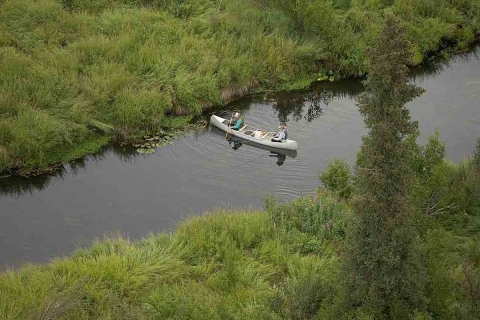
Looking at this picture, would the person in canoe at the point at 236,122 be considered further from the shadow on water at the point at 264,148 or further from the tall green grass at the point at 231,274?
the tall green grass at the point at 231,274

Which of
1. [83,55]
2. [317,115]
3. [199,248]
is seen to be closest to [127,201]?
[199,248]

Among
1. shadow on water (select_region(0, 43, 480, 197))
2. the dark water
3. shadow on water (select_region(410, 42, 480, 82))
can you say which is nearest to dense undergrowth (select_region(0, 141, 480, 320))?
the dark water

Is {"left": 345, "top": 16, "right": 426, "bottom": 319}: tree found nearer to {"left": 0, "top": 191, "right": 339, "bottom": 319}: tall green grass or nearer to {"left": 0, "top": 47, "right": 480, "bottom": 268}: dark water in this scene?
{"left": 0, "top": 191, "right": 339, "bottom": 319}: tall green grass

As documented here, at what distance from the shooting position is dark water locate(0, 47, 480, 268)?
1770 centimetres

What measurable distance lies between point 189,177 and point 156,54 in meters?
7.45

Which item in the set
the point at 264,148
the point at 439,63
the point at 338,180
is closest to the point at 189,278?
the point at 338,180

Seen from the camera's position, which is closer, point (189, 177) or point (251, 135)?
point (189, 177)

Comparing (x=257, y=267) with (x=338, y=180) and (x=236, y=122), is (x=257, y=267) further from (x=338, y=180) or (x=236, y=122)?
(x=236, y=122)

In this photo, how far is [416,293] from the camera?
10.5m

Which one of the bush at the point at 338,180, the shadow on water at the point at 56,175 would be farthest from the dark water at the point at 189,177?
the bush at the point at 338,180

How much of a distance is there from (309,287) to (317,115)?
1422 centimetres

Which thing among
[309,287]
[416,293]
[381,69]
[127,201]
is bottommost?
[127,201]

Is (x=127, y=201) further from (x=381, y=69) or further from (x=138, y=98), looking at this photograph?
(x=381, y=69)

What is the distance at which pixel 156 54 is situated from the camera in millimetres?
25078
